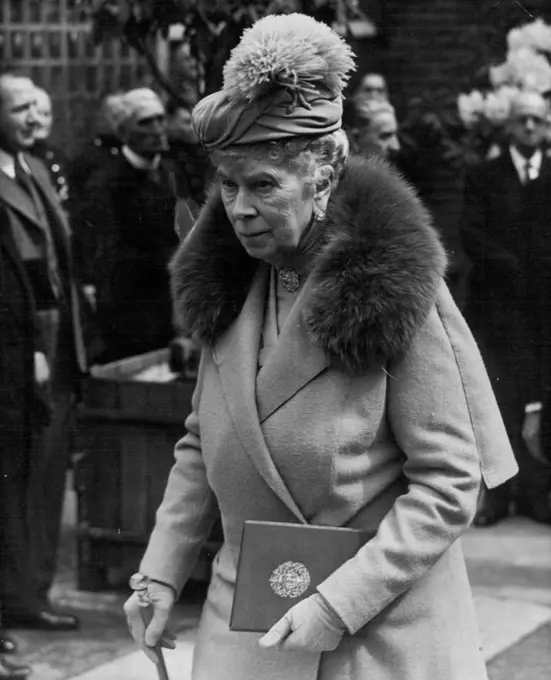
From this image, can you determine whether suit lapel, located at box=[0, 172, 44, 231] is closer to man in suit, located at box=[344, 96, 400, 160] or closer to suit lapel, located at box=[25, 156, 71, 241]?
suit lapel, located at box=[25, 156, 71, 241]

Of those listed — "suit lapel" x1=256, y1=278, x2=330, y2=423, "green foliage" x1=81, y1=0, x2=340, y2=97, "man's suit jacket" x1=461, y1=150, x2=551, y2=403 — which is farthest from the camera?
"man's suit jacket" x1=461, y1=150, x2=551, y2=403

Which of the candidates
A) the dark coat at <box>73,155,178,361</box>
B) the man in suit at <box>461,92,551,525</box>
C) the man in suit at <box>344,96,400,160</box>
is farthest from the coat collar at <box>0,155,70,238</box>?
the man in suit at <box>461,92,551,525</box>

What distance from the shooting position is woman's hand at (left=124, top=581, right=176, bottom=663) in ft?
8.32

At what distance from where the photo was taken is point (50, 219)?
5004mm

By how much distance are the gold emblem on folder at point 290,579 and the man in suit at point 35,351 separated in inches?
108

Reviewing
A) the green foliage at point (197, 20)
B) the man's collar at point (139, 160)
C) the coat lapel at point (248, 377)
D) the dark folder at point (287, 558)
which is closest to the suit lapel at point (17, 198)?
the man's collar at point (139, 160)

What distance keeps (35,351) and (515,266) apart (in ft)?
5.95

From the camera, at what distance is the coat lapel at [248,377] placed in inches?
93.4

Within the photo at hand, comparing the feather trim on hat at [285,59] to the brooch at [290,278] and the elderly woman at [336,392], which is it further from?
the brooch at [290,278]

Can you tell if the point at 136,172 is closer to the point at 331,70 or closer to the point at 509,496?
the point at 509,496

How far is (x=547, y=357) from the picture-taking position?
18.0ft

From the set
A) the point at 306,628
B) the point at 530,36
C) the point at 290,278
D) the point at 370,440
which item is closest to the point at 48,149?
the point at 530,36

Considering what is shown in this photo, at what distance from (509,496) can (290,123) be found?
4.08 m

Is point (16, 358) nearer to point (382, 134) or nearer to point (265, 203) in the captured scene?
point (382, 134)
